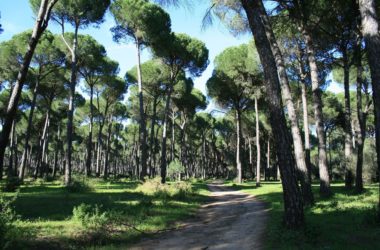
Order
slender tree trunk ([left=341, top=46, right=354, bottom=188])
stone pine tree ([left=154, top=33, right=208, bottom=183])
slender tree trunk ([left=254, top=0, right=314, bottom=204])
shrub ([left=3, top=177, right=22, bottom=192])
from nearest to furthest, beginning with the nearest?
slender tree trunk ([left=254, top=0, right=314, bottom=204])
shrub ([left=3, top=177, right=22, bottom=192])
slender tree trunk ([left=341, top=46, right=354, bottom=188])
stone pine tree ([left=154, top=33, right=208, bottom=183])

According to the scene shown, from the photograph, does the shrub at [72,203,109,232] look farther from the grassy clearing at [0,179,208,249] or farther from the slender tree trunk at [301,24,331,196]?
the slender tree trunk at [301,24,331,196]

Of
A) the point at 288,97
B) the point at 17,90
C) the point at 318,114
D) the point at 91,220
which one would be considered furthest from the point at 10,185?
the point at 318,114

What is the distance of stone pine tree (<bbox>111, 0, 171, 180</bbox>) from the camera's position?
26.0 metres

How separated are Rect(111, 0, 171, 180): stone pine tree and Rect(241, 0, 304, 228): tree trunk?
1731 cm

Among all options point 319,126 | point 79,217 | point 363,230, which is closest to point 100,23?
point 319,126

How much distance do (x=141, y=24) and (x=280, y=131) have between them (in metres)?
20.3

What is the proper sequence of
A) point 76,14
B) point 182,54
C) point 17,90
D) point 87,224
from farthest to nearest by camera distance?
point 182,54 < point 76,14 < point 87,224 < point 17,90

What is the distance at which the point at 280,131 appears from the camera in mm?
8688

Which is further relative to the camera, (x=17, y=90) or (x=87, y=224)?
(x=87, y=224)

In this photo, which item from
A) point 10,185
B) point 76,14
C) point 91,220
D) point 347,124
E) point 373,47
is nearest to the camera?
point 373,47

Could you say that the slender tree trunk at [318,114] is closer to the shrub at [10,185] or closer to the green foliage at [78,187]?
the green foliage at [78,187]

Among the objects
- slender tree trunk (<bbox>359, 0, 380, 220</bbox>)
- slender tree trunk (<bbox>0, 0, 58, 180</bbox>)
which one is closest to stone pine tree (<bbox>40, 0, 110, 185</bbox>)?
slender tree trunk (<bbox>0, 0, 58, 180</bbox>)

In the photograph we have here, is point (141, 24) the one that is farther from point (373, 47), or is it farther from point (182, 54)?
point (373, 47)

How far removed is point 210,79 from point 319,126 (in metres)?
21.2
